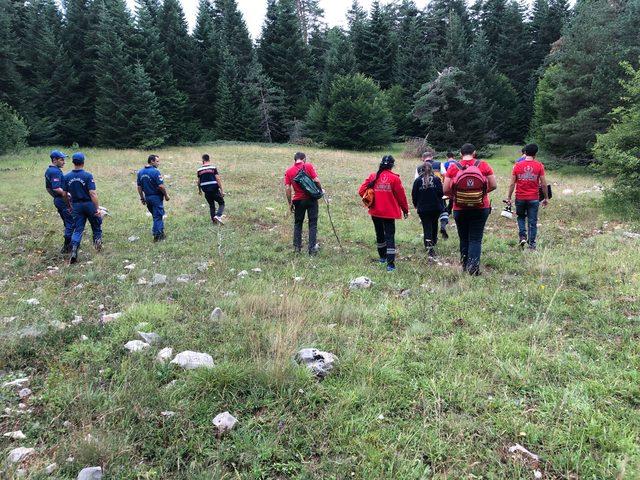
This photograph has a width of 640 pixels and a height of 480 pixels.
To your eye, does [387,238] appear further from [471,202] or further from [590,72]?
[590,72]

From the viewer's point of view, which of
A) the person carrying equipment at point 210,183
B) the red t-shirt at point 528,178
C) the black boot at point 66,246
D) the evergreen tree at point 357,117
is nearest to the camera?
the red t-shirt at point 528,178

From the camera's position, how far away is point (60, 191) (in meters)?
9.14

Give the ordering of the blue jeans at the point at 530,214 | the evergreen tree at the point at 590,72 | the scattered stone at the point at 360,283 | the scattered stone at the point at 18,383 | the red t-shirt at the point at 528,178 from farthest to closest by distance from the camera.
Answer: the evergreen tree at the point at 590,72 < the blue jeans at the point at 530,214 < the red t-shirt at the point at 528,178 < the scattered stone at the point at 360,283 < the scattered stone at the point at 18,383

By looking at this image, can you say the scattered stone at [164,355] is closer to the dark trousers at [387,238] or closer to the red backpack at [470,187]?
the dark trousers at [387,238]

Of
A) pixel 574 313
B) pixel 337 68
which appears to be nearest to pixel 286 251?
pixel 574 313

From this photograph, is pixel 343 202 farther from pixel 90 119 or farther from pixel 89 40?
pixel 89 40

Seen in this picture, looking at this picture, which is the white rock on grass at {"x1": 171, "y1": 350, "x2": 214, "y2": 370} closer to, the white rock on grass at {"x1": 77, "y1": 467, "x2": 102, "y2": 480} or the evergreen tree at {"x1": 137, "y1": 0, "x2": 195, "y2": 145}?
the white rock on grass at {"x1": 77, "y1": 467, "x2": 102, "y2": 480}

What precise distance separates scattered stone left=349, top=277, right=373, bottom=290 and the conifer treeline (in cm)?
3195

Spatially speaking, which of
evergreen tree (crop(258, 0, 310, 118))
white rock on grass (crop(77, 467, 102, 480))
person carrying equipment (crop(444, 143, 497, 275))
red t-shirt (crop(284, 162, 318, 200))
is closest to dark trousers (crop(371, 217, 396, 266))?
person carrying equipment (crop(444, 143, 497, 275))

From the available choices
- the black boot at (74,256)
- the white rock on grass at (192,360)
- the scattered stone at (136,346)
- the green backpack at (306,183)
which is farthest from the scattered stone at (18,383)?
the green backpack at (306,183)

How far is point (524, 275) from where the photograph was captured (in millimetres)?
6957

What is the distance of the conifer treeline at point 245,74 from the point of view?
113 ft

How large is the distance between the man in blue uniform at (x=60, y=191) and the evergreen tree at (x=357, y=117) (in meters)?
31.0

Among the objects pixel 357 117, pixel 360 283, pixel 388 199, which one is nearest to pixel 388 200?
pixel 388 199
